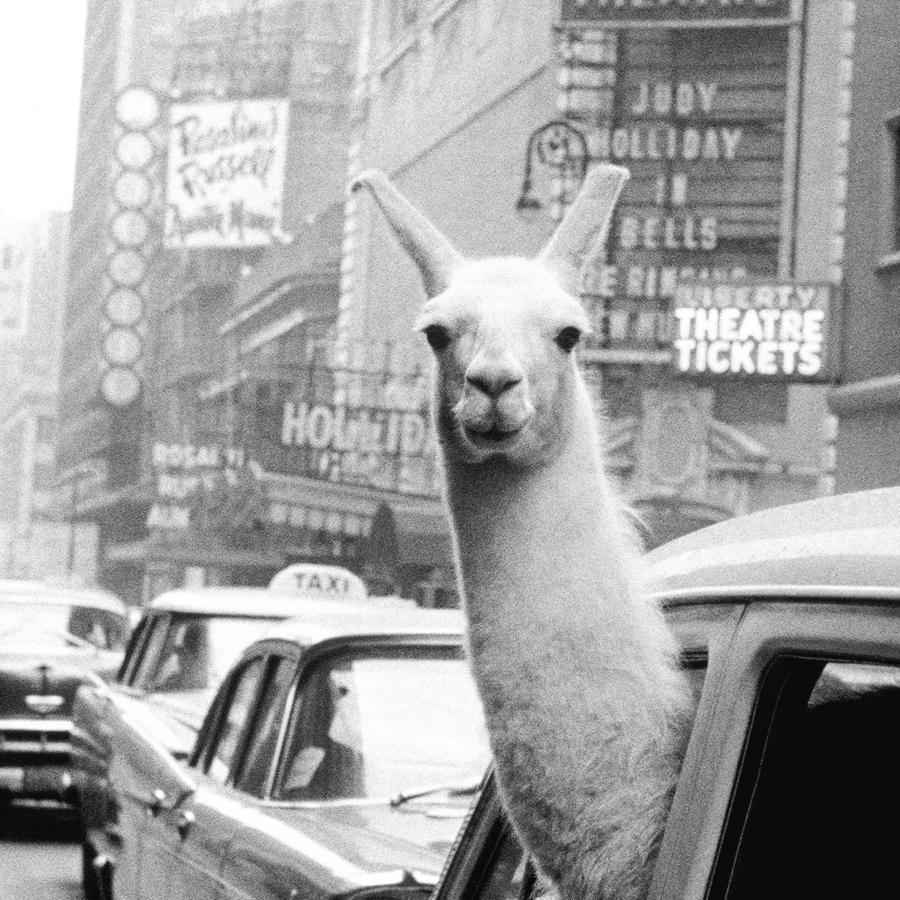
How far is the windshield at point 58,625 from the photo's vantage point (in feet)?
49.3

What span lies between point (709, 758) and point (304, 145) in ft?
264

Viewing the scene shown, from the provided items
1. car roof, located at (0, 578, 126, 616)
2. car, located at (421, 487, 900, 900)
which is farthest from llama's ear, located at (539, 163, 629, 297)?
car roof, located at (0, 578, 126, 616)

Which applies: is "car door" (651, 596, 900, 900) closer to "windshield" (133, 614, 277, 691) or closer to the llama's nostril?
the llama's nostril

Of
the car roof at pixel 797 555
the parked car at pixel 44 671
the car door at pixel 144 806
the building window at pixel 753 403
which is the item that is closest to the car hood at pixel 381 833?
the car door at pixel 144 806

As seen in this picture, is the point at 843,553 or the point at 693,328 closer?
the point at 843,553

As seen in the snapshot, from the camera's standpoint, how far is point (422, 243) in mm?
3152

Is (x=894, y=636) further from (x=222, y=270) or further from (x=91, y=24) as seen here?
(x=91, y=24)

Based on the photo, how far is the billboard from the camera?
77062 millimetres

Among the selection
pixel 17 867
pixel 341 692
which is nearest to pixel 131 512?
pixel 17 867

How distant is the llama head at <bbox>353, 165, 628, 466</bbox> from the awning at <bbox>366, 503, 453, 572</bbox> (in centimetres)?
3800

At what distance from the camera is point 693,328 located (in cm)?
2742

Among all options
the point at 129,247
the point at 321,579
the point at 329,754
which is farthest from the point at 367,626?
the point at 129,247

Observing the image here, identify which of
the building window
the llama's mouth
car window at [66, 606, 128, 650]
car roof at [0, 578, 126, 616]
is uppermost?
the building window

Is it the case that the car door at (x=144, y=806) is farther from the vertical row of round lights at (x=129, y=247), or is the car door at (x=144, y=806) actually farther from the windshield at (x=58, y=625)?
the vertical row of round lights at (x=129, y=247)
